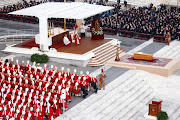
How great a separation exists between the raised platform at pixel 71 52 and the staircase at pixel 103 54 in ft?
0.95

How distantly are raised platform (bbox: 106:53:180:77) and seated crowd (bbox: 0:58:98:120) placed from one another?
4.93 meters

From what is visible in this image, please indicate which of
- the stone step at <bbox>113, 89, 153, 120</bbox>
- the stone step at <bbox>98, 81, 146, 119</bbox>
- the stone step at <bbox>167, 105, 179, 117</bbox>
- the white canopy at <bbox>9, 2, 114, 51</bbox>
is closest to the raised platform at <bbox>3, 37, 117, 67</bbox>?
the white canopy at <bbox>9, 2, 114, 51</bbox>

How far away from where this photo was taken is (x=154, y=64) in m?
37.5

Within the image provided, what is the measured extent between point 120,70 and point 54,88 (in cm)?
716

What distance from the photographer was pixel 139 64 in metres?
37.2

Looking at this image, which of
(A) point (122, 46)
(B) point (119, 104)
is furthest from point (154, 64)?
(B) point (119, 104)

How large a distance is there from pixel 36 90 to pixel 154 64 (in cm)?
1091

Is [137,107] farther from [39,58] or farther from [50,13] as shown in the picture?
[50,13]

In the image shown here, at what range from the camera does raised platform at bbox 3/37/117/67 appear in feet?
123

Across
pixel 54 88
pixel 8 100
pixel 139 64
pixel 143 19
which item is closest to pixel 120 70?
pixel 139 64

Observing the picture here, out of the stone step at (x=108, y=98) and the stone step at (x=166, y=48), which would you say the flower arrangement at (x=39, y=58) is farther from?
the stone step at (x=166, y=48)

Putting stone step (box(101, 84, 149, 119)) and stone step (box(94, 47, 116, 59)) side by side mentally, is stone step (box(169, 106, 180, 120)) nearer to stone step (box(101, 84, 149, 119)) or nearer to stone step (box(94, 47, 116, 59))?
stone step (box(101, 84, 149, 119))

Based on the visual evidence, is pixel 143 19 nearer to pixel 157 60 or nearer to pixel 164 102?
pixel 157 60

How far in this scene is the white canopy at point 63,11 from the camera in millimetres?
38125
